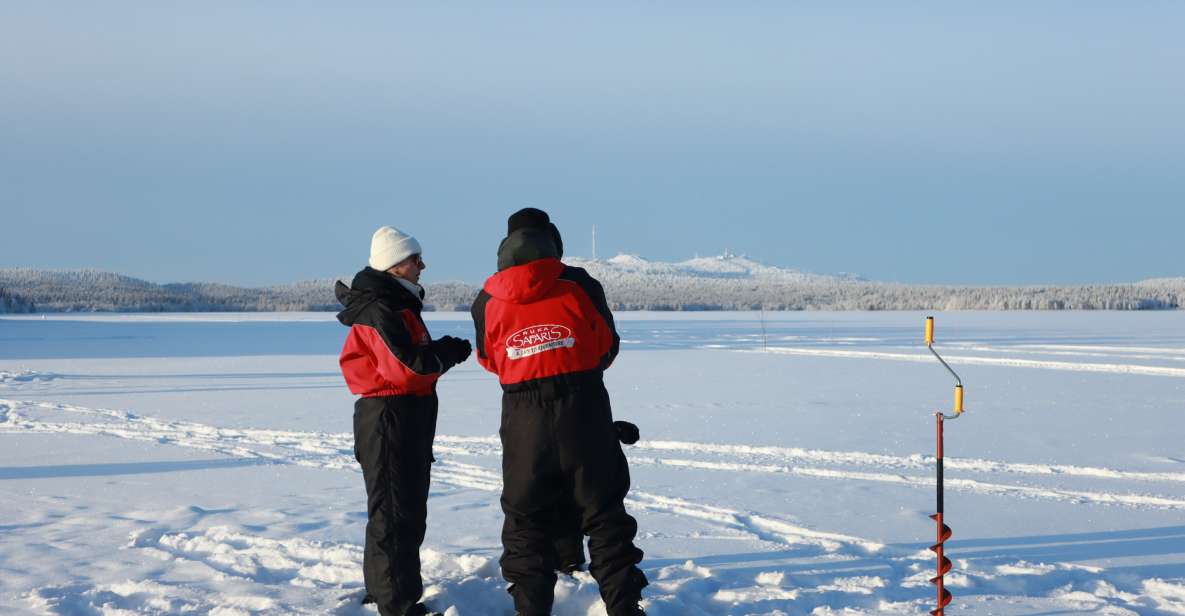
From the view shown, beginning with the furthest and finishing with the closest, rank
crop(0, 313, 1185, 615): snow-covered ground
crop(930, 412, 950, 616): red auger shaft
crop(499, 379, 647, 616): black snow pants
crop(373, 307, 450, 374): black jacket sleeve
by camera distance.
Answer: crop(0, 313, 1185, 615): snow-covered ground, crop(930, 412, 950, 616): red auger shaft, crop(373, 307, 450, 374): black jacket sleeve, crop(499, 379, 647, 616): black snow pants

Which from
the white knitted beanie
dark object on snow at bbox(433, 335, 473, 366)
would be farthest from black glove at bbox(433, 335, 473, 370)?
the white knitted beanie

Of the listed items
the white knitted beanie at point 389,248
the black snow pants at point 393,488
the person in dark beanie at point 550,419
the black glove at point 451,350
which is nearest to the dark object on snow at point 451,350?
the black glove at point 451,350

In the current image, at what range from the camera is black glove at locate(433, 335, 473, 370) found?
4191mm

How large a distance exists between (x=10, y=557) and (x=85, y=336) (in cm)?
2882

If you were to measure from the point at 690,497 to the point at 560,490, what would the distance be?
9.86 feet

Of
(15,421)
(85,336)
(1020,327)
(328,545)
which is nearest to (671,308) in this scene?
(1020,327)

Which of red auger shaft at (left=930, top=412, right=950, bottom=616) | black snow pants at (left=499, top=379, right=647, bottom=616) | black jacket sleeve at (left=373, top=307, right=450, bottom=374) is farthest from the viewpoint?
red auger shaft at (left=930, top=412, right=950, bottom=616)

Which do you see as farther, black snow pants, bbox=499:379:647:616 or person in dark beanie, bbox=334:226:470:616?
person in dark beanie, bbox=334:226:470:616

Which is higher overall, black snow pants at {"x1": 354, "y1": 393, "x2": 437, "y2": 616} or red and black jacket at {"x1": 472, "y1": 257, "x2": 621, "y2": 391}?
red and black jacket at {"x1": 472, "y1": 257, "x2": 621, "y2": 391}

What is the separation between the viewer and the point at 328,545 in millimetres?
5488

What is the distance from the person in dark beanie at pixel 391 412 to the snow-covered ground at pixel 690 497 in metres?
0.28

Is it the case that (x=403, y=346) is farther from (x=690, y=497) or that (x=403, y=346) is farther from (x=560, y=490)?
(x=690, y=497)

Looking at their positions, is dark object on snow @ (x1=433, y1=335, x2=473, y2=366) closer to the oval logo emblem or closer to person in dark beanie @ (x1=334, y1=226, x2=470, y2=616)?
person in dark beanie @ (x1=334, y1=226, x2=470, y2=616)

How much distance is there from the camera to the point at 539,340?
3.97 m
